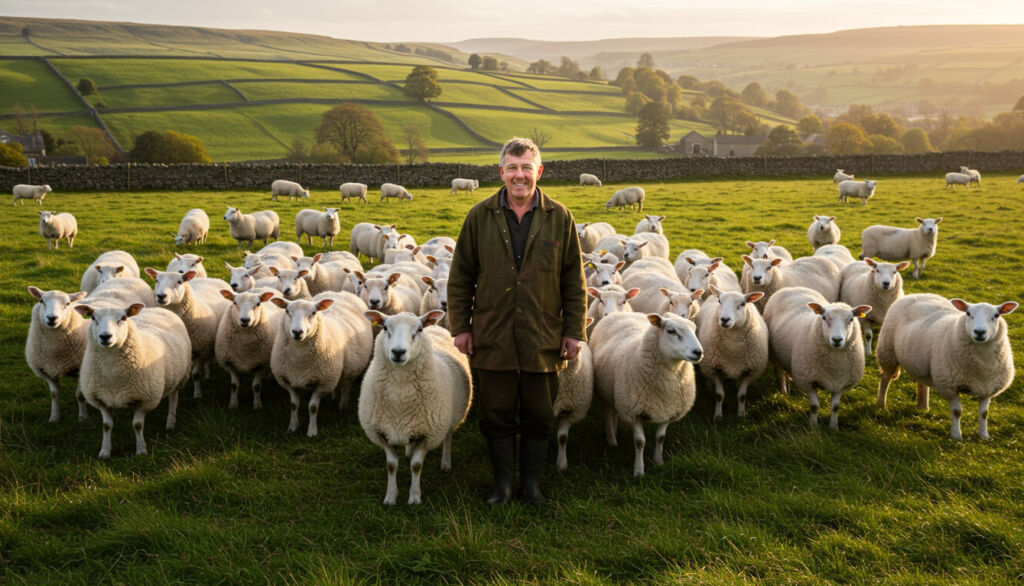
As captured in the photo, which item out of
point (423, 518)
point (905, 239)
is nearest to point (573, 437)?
Result: point (423, 518)

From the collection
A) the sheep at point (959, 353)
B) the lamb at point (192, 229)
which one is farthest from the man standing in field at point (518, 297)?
the lamb at point (192, 229)

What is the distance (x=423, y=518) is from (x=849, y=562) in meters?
2.78

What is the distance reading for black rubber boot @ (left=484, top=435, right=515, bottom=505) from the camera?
4.96 meters

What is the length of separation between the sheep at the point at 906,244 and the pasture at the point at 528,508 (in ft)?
19.0

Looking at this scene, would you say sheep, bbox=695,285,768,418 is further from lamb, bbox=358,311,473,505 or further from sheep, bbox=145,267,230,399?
sheep, bbox=145,267,230,399

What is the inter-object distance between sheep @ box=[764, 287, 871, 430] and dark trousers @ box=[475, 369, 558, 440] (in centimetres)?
298

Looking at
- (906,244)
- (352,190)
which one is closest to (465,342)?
(906,244)

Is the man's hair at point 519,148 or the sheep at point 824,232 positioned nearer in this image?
the man's hair at point 519,148

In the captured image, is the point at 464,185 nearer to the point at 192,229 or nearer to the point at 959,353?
the point at 192,229

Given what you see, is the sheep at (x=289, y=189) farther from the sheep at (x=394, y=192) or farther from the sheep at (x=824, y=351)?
the sheep at (x=824, y=351)

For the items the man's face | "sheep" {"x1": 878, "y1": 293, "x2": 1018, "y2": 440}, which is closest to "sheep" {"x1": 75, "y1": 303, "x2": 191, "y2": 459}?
the man's face

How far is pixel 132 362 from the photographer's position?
598cm

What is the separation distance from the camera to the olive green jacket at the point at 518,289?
4.59m

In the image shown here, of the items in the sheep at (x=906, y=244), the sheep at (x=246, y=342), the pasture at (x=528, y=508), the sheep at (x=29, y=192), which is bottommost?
the pasture at (x=528, y=508)
